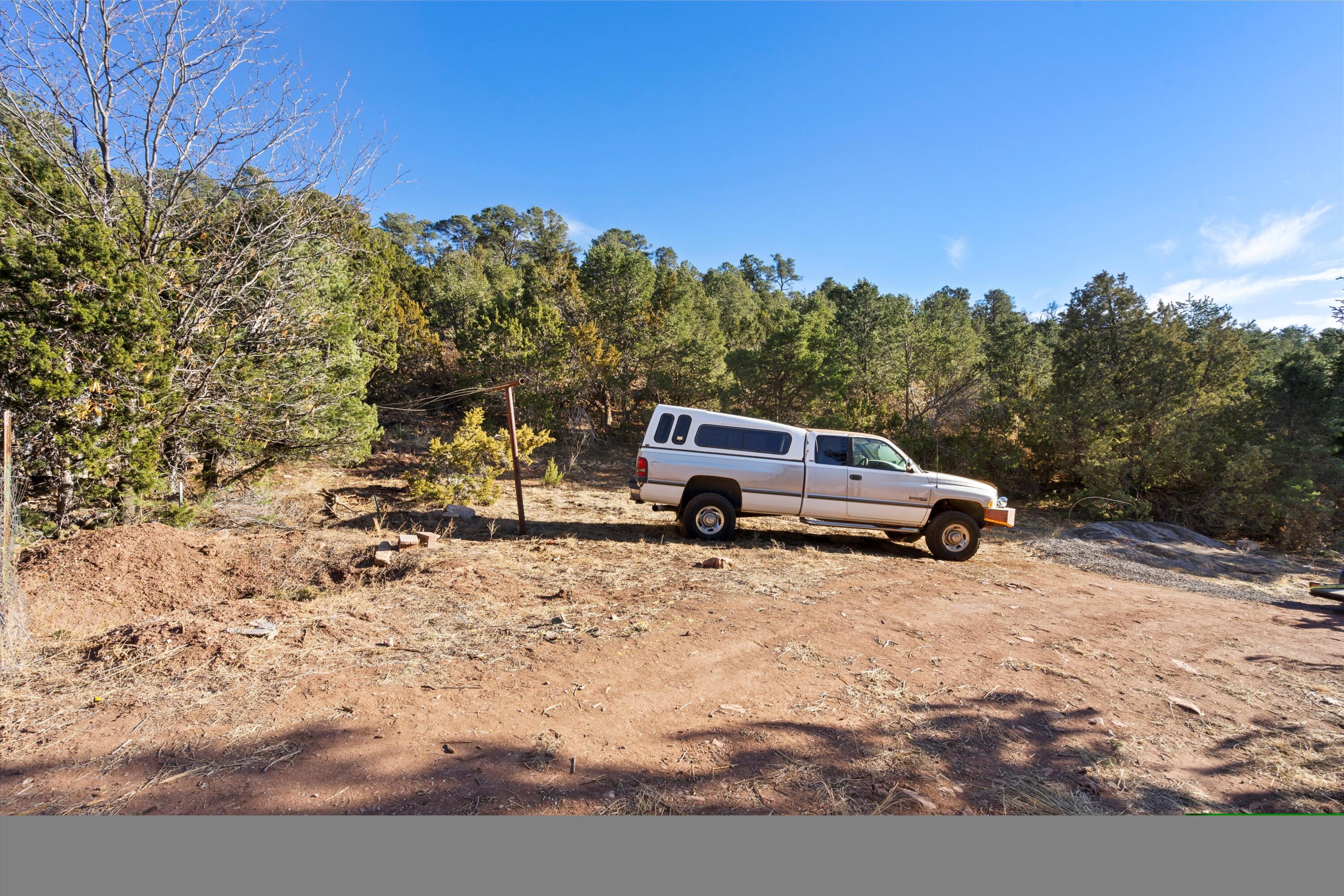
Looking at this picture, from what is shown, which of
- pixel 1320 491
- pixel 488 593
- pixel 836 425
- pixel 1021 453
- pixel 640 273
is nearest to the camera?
pixel 488 593

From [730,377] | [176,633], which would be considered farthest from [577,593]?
[730,377]

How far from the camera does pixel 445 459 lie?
11.5 m

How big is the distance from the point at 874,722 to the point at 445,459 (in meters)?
10.2

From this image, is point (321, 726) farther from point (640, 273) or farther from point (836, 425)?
point (640, 273)

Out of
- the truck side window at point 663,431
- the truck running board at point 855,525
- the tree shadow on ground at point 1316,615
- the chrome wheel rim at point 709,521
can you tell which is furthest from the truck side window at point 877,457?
the tree shadow on ground at point 1316,615

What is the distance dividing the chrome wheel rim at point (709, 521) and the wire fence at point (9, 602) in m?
7.19

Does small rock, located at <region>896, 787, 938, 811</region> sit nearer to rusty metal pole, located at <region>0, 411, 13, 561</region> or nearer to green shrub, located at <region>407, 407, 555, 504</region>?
rusty metal pole, located at <region>0, 411, 13, 561</region>

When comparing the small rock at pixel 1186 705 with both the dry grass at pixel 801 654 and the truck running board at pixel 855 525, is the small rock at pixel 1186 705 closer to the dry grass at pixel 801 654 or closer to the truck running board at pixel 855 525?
the dry grass at pixel 801 654

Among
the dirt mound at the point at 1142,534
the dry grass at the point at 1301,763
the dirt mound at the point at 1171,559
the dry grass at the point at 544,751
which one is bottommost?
the dry grass at the point at 544,751

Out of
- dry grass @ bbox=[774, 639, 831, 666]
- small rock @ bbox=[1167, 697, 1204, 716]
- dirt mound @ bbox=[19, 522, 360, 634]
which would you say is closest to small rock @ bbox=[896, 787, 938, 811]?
dry grass @ bbox=[774, 639, 831, 666]

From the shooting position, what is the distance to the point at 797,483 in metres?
8.45

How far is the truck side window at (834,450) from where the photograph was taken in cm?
847

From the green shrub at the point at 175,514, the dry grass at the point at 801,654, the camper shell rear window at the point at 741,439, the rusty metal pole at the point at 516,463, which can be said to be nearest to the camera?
the dry grass at the point at 801,654

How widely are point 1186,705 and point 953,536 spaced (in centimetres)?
448
